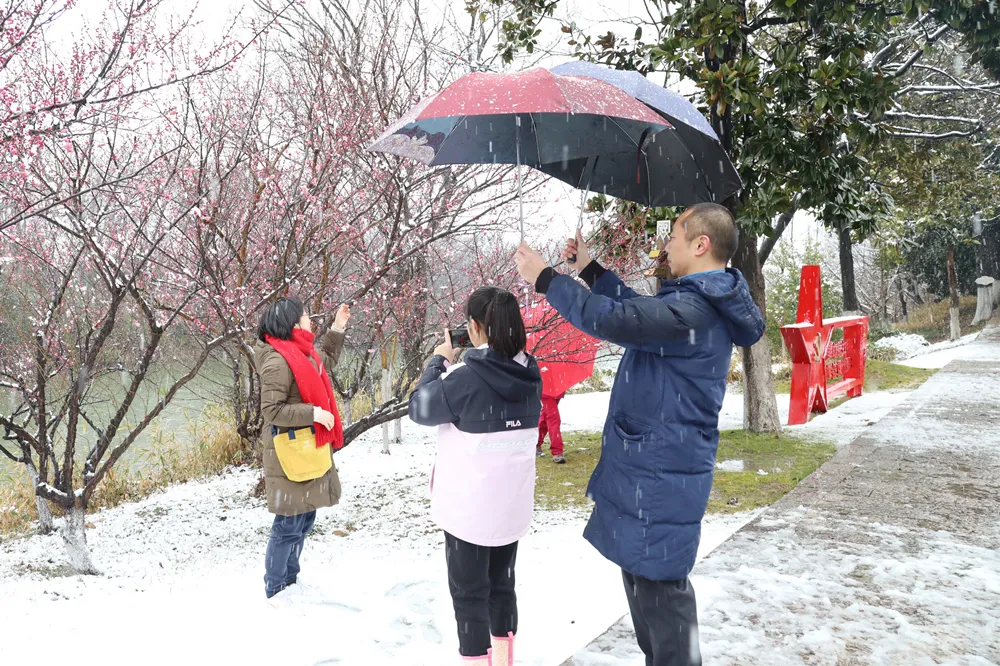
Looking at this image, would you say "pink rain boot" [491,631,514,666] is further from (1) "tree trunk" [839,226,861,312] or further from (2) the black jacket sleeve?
(1) "tree trunk" [839,226,861,312]

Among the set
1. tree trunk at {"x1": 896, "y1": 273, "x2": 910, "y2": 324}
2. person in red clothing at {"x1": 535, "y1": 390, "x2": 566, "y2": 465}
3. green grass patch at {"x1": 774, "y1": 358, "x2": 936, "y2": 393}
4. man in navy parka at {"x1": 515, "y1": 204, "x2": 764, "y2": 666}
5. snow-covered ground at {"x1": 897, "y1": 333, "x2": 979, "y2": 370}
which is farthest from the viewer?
tree trunk at {"x1": 896, "y1": 273, "x2": 910, "y2": 324}

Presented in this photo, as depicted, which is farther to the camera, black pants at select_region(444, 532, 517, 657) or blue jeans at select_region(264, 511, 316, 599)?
blue jeans at select_region(264, 511, 316, 599)

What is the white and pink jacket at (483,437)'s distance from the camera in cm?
244

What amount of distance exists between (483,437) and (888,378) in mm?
13053

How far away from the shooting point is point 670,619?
2.13 m

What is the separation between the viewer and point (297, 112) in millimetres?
6773

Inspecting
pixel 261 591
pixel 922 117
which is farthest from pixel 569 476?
pixel 922 117

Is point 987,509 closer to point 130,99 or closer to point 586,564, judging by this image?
point 586,564

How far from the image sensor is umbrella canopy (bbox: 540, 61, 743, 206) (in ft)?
8.92

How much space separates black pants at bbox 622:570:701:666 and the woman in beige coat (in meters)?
1.91

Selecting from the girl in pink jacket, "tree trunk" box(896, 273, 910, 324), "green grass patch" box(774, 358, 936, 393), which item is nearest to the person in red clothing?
the girl in pink jacket

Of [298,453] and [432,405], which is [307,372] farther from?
[432,405]

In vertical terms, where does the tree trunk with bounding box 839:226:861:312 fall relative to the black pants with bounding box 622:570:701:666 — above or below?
above

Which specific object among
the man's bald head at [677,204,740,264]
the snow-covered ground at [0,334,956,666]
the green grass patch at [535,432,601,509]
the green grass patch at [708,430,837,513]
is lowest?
the green grass patch at [708,430,837,513]
